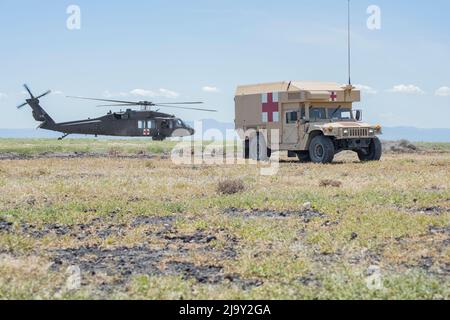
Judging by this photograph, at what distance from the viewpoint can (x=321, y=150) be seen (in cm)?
2691

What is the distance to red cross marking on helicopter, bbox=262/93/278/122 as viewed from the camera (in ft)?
92.9

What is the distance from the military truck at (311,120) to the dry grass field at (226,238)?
7356 millimetres

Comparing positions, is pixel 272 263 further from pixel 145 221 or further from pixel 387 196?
pixel 387 196

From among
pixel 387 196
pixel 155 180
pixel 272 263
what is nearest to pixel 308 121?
pixel 155 180

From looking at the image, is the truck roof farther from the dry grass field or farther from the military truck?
the dry grass field

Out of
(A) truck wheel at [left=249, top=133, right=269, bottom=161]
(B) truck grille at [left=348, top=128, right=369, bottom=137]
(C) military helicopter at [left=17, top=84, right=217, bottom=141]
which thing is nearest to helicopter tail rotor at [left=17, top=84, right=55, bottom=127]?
(C) military helicopter at [left=17, top=84, right=217, bottom=141]

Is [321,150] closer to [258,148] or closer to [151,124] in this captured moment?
[258,148]

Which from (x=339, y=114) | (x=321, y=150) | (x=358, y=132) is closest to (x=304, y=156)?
(x=321, y=150)

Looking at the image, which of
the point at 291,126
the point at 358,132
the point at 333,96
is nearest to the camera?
the point at 358,132

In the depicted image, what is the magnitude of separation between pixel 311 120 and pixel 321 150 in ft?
4.68

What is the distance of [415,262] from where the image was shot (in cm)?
860

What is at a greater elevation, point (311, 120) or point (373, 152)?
point (311, 120)

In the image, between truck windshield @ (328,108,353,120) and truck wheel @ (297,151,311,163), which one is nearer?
truck windshield @ (328,108,353,120)

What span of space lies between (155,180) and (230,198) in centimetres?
525
